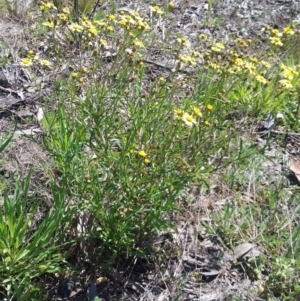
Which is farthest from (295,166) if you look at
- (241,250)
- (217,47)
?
(217,47)

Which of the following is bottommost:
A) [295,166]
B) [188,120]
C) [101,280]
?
[101,280]

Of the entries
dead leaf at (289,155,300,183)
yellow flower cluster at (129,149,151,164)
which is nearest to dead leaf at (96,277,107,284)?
yellow flower cluster at (129,149,151,164)

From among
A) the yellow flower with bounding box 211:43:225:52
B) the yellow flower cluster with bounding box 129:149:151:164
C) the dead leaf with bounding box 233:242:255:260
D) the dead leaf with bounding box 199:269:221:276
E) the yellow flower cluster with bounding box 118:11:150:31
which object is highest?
the yellow flower cluster with bounding box 118:11:150:31

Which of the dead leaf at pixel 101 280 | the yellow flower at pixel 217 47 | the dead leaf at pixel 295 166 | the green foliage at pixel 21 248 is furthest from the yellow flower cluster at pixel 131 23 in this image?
the dead leaf at pixel 295 166

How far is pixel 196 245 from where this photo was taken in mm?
2242

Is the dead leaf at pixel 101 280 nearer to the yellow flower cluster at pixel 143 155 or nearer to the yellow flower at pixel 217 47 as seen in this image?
the yellow flower cluster at pixel 143 155

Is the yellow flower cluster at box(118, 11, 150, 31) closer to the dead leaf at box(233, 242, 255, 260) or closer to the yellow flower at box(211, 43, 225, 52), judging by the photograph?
the yellow flower at box(211, 43, 225, 52)

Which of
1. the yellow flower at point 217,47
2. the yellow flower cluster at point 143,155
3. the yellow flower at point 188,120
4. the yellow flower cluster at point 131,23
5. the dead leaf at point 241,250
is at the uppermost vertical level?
the yellow flower cluster at point 131,23

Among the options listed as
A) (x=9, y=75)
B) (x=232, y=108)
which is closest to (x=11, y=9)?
(x=9, y=75)

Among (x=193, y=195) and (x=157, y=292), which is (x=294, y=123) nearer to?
(x=193, y=195)

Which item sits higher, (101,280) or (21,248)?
(21,248)

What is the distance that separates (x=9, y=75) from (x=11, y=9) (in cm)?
83

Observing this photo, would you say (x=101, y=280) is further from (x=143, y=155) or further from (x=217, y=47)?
(x=217, y=47)

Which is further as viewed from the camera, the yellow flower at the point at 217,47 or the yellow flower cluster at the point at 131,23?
the yellow flower at the point at 217,47
